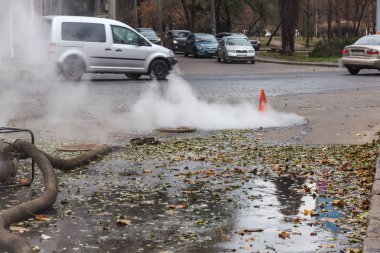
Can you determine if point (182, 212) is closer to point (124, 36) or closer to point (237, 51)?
point (124, 36)

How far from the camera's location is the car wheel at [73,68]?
21803 mm

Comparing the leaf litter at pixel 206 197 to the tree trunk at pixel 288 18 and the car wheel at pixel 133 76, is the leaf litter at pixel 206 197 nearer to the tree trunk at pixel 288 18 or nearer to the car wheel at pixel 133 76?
the car wheel at pixel 133 76

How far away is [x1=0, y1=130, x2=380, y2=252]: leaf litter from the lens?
6.05 m

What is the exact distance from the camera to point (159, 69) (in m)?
25.7

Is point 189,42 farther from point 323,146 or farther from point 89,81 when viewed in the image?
point 323,146

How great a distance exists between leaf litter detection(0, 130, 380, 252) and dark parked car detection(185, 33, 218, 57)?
38901 mm

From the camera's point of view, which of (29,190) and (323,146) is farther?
(323,146)

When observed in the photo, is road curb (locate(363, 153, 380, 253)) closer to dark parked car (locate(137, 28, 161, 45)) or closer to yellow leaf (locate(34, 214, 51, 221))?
yellow leaf (locate(34, 214, 51, 221))

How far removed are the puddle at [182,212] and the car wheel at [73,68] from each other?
506 inches

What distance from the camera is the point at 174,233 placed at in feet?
20.5

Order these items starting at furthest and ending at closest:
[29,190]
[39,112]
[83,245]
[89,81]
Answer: [89,81]
[39,112]
[29,190]
[83,245]

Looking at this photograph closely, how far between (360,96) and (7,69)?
9.99 metres

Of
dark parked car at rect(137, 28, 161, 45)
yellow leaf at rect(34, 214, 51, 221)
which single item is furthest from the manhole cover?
dark parked car at rect(137, 28, 161, 45)

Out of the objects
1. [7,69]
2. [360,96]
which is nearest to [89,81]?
[360,96]
